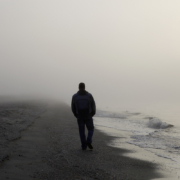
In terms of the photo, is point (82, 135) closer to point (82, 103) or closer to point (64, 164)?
point (82, 103)

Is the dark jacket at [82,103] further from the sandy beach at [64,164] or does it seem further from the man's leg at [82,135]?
the sandy beach at [64,164]

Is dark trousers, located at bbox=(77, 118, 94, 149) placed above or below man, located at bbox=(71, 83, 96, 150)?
below

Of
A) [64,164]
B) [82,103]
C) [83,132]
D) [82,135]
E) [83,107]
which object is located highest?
[82,103]

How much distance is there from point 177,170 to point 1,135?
675 centimetres

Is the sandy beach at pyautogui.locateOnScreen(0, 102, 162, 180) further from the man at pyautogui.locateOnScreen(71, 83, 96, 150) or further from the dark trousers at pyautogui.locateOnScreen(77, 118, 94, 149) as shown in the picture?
the man at pyautogui.locateOnScreen(71, 83, 96, 150)

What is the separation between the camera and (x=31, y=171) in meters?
5.28

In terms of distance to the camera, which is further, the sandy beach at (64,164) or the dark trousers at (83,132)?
the dark trousers at (83,132)

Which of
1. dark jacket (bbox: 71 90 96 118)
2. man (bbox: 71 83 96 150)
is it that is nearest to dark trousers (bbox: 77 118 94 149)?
man (bbox: 71 83 96 150)

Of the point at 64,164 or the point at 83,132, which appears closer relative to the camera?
the point at 64,164

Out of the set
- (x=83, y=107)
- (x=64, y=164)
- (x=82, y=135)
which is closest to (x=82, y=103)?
(x=83, y=107)

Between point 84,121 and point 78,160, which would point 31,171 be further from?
point 84,121

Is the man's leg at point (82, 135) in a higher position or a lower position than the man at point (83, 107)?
lower

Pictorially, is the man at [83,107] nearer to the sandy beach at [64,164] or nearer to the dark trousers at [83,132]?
the dark trousers at [83,132]

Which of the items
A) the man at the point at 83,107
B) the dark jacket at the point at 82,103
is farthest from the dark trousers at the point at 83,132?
the dark jacket at the point at 82,103
